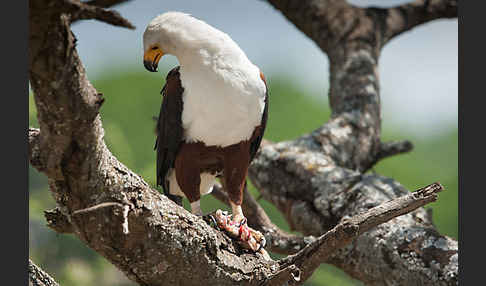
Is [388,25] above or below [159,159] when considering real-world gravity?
above

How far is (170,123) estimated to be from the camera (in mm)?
3180

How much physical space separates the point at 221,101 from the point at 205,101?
3.6 inches

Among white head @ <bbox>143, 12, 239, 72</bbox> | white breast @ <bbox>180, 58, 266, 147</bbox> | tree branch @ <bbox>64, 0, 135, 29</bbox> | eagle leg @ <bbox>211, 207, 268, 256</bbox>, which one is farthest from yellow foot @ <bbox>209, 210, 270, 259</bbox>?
tree branch @ <bbox>64, 0, 135, 29</bbox>

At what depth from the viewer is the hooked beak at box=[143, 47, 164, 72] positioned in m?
3.00

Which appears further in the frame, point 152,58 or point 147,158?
point 147,158

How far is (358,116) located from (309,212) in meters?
1.28

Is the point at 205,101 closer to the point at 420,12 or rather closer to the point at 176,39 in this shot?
the point at 176,39

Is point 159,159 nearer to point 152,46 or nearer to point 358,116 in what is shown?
point 152,46

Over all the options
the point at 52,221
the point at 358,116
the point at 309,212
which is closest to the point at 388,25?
the point at 358,116

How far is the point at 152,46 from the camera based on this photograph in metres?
2.99

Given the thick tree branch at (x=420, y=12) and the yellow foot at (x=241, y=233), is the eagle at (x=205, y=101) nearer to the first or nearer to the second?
the yellow foot at (x=241, y=233)

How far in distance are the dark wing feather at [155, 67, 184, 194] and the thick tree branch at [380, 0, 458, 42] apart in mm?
3701

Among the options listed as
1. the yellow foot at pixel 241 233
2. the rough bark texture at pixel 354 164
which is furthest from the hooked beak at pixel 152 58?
the rough bark texture at pixel 354 164

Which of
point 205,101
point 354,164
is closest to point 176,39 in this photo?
point 205,101
